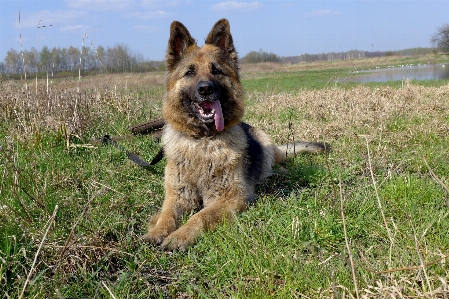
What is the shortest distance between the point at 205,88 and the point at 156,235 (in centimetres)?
174

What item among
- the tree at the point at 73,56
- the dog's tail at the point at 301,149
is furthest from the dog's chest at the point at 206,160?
A: the tree at the point at 73,56

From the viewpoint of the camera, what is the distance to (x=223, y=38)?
4.66 meters

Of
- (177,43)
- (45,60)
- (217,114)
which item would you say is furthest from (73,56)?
(217,114)

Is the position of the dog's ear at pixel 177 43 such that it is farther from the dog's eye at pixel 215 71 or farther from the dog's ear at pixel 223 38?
the dog's eye at pixel 215 71

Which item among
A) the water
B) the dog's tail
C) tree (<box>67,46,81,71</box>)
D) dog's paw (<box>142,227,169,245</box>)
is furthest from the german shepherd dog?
the water

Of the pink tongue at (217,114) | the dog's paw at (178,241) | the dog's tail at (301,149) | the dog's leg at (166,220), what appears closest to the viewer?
the dog's paw at (178,241)

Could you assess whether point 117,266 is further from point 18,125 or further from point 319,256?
point 18,125

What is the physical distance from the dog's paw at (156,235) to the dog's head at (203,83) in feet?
4.41

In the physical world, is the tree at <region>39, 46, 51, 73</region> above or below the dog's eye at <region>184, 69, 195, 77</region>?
above

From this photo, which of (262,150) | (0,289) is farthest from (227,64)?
(0,289)

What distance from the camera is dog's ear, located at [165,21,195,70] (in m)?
4.41

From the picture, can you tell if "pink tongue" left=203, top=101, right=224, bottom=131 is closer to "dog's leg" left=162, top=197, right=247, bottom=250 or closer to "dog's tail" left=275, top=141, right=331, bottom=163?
"dog's leg" left=162, top=197, right=247, bottom=250

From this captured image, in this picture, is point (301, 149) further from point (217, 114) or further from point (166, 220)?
point (166, 220)

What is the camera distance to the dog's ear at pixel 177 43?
4.41m
